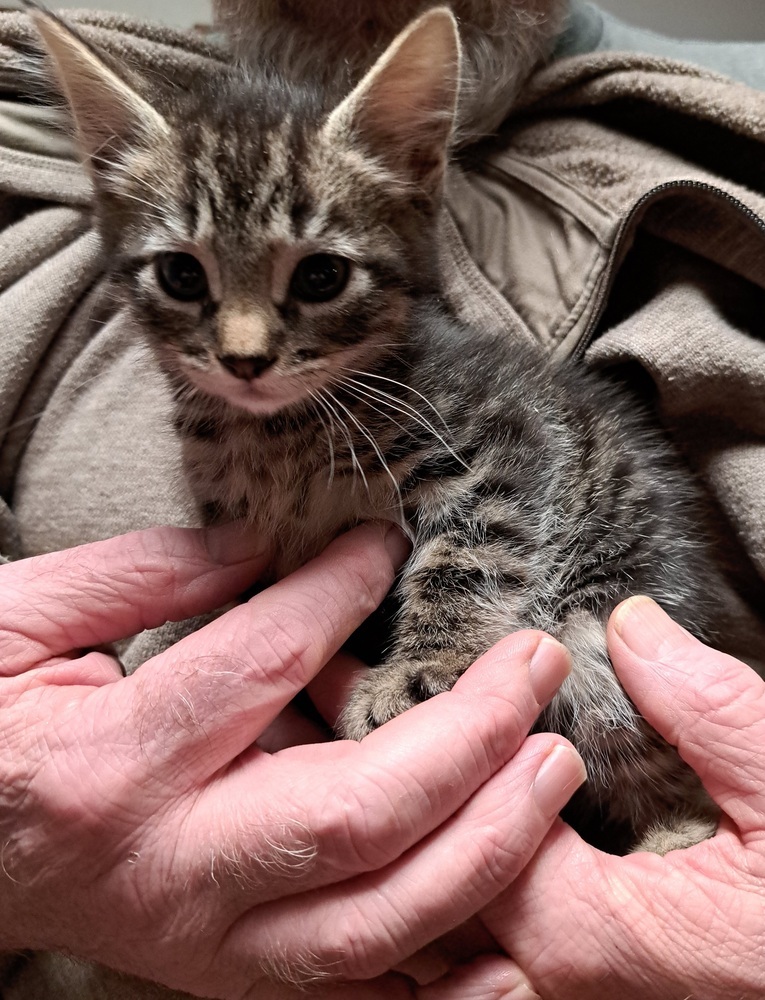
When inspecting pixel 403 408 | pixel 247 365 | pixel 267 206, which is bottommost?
pixel 403 408

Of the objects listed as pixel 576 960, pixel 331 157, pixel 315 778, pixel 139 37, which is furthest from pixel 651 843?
pixel 139 37

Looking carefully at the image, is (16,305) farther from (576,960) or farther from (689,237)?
(576,960)

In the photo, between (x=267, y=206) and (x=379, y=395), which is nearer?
Result: (x=267, y=206)

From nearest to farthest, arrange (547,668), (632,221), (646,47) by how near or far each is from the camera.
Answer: (547,668)
(632,221)
(646,47)

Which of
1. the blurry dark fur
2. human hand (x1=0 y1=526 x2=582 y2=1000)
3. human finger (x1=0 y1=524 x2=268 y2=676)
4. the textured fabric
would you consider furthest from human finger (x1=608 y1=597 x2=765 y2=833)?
the textured fabric

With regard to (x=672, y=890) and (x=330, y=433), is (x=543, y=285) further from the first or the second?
(x=672, y=890)

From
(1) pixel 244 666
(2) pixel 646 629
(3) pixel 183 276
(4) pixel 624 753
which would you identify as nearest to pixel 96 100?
(3) pixel 183 276
